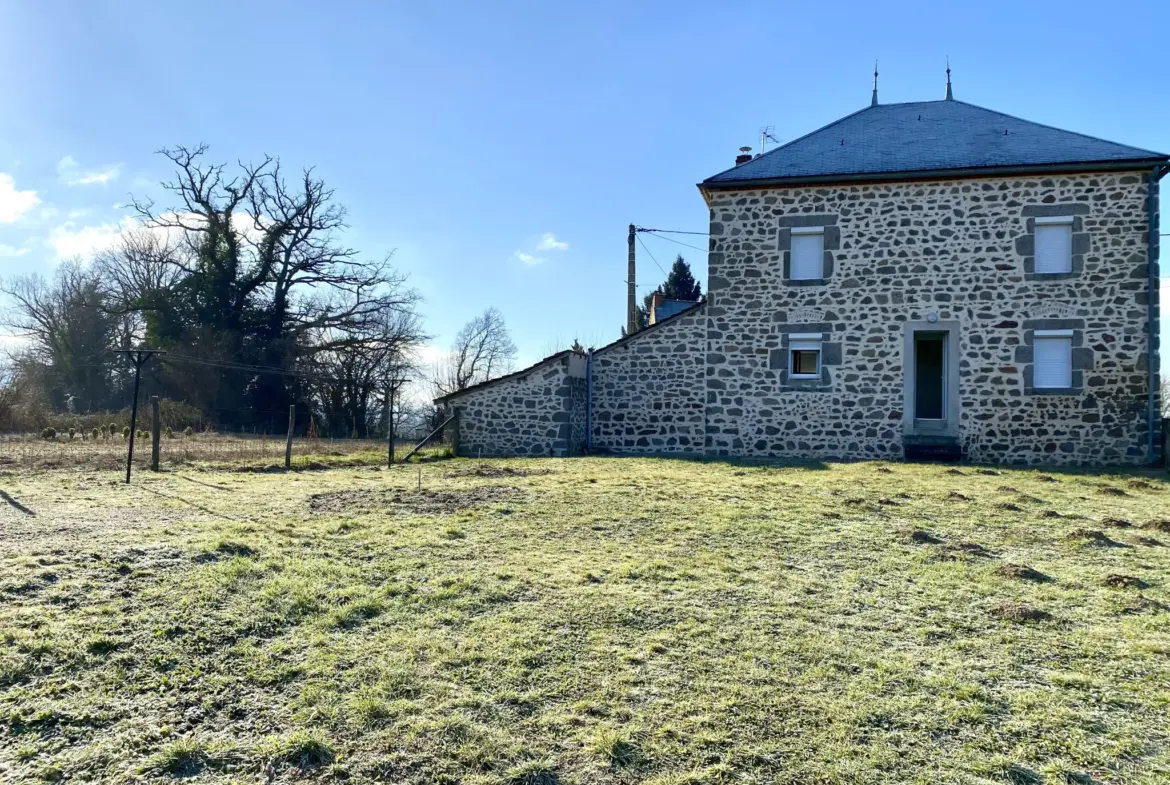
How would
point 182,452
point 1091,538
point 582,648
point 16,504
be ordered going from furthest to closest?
point 182,452 < point 16,504 < point 1091,538 < point 582,648

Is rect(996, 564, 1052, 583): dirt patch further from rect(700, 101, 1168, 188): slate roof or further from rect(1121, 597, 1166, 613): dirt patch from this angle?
rect(700, 101, 1168, 188): slate roof

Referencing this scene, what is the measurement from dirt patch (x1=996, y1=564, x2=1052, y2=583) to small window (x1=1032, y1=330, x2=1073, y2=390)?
10.1 meters

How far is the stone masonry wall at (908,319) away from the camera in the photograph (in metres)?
13.6

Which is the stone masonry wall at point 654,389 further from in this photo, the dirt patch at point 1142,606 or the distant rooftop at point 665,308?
the dirt patch at point 1142,606

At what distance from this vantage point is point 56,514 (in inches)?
287

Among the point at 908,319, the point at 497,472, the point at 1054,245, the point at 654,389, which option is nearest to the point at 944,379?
the point at 908,319

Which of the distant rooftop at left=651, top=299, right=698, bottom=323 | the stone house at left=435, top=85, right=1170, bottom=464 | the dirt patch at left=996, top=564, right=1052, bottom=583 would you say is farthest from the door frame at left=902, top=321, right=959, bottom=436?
the distant rooftop at left=651, top=299, right=698, bottom=323

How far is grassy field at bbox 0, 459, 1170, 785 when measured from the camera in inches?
117

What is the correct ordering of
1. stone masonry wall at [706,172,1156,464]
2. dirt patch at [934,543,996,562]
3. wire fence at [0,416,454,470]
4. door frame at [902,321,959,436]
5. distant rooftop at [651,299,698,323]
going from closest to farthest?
Result: 1. dirt patch at [934,543,996,562]
2. wire fence at [0,416,454,470]
3. stone masonry wall at [706,172,1156,464]
4. door frame at [902,321,959,436]
5. distant rooftop at [651,299,698,323]

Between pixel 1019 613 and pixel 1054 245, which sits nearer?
pixel 1019 613

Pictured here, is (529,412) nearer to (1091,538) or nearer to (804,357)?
(804,357)

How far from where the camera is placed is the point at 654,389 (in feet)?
51.8

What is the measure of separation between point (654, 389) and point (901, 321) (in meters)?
5.12

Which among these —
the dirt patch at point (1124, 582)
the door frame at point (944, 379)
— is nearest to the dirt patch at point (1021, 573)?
the dirt patch at point (1124, 582)
